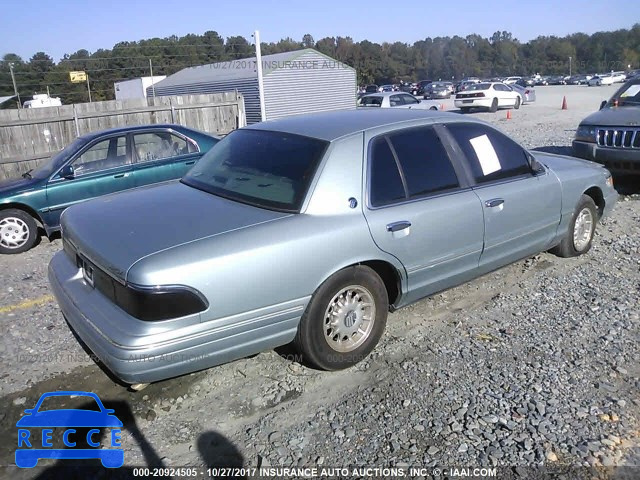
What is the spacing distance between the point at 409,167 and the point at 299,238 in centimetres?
114

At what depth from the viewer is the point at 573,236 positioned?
542 centimetres

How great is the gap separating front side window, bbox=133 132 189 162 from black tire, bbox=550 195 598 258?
518 cm

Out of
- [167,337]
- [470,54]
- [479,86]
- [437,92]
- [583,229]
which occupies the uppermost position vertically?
[470,54]

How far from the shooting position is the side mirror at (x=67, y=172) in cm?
691

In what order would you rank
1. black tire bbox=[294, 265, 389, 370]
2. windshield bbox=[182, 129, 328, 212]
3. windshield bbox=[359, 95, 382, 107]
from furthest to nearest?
1. windshield bbox=[359, 95, 382, 107]
2. windshield bbox=[182, 129, 328, 212]
3. black tire bbox=[294, 265, 389, 370]

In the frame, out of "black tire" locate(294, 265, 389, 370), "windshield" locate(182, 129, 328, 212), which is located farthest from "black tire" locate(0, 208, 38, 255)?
"black tire" locate(294, 265, 389, 370)

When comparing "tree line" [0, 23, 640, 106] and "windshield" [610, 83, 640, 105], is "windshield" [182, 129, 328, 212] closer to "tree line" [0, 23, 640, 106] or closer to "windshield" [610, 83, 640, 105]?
"windshield" [610, 83, 640, 105]

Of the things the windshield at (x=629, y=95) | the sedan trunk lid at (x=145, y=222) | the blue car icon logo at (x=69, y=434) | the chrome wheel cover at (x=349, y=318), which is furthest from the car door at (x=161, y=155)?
the windshield at (x=629, y=95)

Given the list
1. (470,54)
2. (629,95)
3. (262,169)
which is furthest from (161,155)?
(470,54)

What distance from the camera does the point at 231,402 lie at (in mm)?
3383

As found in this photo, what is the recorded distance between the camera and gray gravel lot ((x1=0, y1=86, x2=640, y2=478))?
288 cm

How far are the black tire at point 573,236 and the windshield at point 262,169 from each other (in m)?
3.05

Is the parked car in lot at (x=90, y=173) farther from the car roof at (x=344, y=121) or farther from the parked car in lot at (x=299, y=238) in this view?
the car roof at (x=344, y=121)

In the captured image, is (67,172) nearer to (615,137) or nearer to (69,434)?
(69,434)
